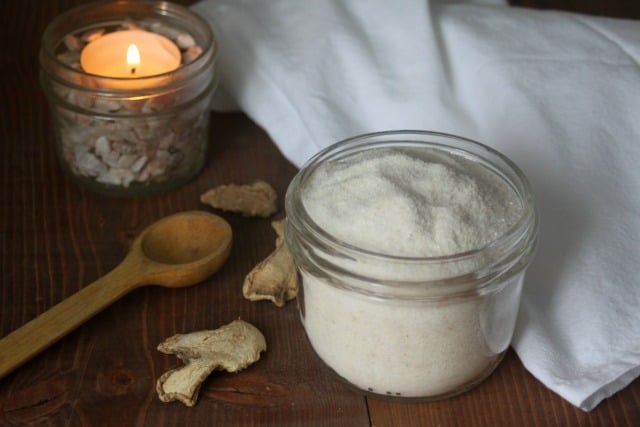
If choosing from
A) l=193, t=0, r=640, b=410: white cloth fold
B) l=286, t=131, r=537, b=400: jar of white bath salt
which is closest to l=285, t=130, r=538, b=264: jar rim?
l=286, t=131, r=537, b=400: jar of white bath salt

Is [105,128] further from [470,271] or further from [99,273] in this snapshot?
[470,271]

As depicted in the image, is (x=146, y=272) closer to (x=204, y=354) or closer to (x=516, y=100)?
(x=204, y=354)

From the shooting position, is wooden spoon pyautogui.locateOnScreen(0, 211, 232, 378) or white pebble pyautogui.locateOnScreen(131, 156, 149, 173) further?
white pebble pyautogui.locateOnScreen(131, 156, 149, 173)

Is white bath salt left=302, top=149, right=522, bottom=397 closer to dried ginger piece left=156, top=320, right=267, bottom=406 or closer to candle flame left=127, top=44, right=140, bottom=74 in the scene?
dried ginger piece left=156, top=320, right=267, bottom=406

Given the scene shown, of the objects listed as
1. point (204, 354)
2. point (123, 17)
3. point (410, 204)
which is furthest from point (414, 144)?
point (123, 17)

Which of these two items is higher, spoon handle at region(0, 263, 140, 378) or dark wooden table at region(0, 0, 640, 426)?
spoon handle at region(0, 263, 140, 378)

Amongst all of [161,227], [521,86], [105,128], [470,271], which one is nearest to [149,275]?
[161,227]

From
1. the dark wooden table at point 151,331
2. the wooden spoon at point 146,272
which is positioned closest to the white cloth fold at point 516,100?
the dark wooden table at point 151,331
